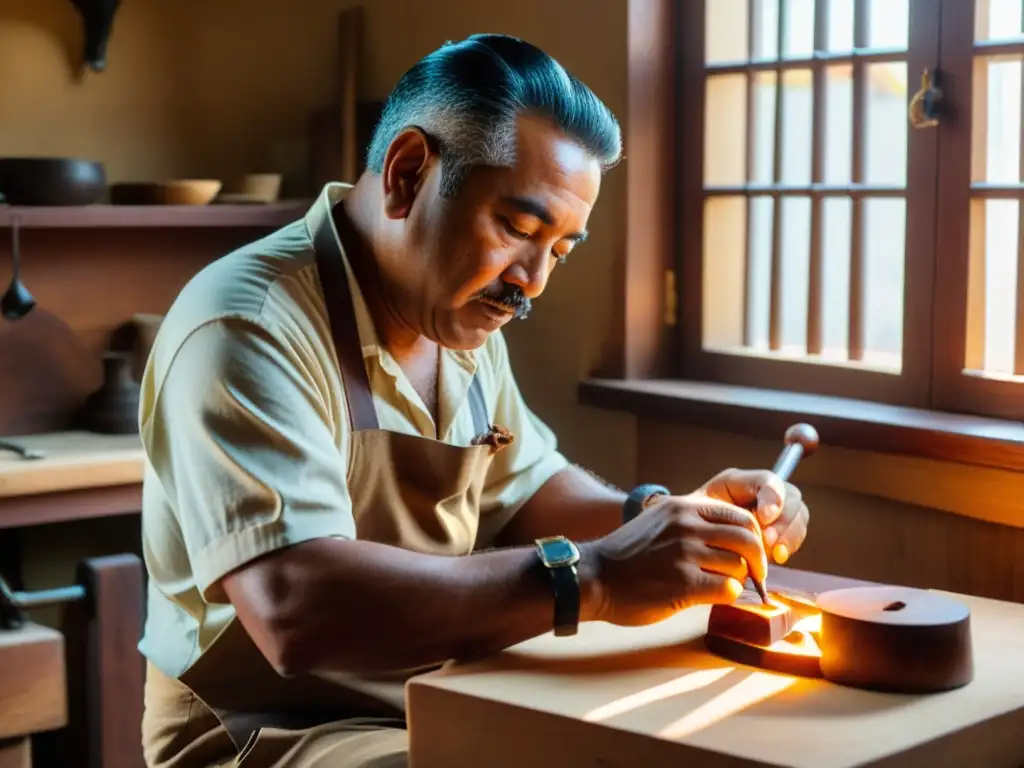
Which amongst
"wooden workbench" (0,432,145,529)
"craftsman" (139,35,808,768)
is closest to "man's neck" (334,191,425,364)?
"craftsman" (139,35,808,768)

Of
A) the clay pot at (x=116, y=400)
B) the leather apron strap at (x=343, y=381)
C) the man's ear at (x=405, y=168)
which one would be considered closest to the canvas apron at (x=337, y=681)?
the leather apron strap at (x=343, y=381)

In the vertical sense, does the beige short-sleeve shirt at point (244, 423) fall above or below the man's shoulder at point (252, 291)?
below

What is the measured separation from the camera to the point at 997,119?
2221 millimetres

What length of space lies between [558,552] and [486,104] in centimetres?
52

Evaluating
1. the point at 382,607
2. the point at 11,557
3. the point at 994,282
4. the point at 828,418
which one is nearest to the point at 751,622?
the point at 382,607

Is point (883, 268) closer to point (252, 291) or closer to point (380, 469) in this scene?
point (380, 469)

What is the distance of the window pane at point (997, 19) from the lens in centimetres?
217

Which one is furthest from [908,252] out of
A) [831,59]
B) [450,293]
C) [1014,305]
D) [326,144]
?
[326,144]

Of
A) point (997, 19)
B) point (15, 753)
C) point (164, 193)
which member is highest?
point (997, 19)

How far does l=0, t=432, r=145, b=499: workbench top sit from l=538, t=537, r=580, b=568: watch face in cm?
150

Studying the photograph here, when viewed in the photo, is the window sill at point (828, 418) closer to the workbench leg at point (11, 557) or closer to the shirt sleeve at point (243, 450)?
the shirt sleeve at point (243, 450)

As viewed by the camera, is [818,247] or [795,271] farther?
[795,271]

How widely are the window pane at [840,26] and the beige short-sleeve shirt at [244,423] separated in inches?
41.5

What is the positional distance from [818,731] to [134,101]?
8.41ft
